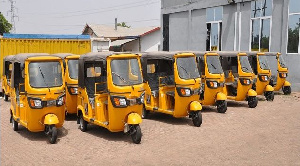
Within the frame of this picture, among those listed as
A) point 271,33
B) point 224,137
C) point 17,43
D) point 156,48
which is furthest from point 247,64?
point 156,48

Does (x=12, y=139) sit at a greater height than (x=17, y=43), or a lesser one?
lesser

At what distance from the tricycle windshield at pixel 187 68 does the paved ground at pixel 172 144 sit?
5.41ft

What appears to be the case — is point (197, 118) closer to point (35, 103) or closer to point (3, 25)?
point (35, 103)

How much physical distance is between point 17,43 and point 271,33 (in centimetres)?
1525

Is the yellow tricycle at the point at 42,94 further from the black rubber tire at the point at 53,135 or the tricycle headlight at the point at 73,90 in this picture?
the tricycle headlight at the point at 73,90

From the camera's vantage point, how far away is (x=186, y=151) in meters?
7.94

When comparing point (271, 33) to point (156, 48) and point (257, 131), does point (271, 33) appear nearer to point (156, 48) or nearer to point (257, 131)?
point (257, 131)

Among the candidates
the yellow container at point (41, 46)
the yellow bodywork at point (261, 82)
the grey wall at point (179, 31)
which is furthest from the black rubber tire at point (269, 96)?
the yellow container at point (41, 46)

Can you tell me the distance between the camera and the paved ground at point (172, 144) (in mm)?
7309

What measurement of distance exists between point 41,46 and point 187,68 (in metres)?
13.1

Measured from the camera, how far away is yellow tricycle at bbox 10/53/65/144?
27.8ft

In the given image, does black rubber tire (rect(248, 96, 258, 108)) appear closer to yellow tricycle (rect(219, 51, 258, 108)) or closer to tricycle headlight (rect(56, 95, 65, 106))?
yellow tricycle (rect(219, 51, 258, 108))

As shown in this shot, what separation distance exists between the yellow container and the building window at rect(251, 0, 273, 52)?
1061 centimetres

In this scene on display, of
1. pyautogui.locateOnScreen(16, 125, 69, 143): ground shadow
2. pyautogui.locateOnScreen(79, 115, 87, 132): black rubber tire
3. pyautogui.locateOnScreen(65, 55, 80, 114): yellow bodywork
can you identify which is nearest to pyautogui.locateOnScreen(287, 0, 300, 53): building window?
pyautogui.locateOnScreen(65, 55, 80, 114): yellow bodywork
